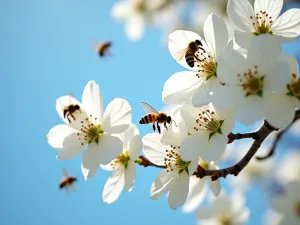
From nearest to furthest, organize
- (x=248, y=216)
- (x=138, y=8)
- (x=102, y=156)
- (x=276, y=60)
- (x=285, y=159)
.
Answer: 1. (x=276, y=60)
2. (x=102, y=156)
3. (x=248, y=216)
4. (x=138, y=8)
5. (x=285, y=159)

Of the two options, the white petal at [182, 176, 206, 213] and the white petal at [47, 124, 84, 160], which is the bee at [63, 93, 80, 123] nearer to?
the white petal at [47, 124, 84, 160]

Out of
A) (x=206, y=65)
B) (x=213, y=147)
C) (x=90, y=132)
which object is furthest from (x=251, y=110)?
(x=90, y=132)

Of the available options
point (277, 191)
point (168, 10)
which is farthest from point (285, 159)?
point (168, 10)

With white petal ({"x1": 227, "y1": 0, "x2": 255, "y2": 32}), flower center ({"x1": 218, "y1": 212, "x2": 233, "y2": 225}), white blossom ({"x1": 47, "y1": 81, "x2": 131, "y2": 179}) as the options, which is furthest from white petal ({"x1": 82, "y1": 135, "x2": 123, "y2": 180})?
flower center ({"x1": 218, "y1": 212, "x2": 233, "y2": 225})

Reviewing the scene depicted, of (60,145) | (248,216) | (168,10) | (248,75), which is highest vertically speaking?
(168,10)

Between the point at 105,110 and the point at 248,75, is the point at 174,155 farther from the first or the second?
the point at 248,75

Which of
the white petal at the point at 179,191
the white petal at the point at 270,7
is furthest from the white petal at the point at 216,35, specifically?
the white petal at the point at 179,191

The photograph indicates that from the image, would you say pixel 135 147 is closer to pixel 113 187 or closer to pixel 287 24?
pixel 113 187
